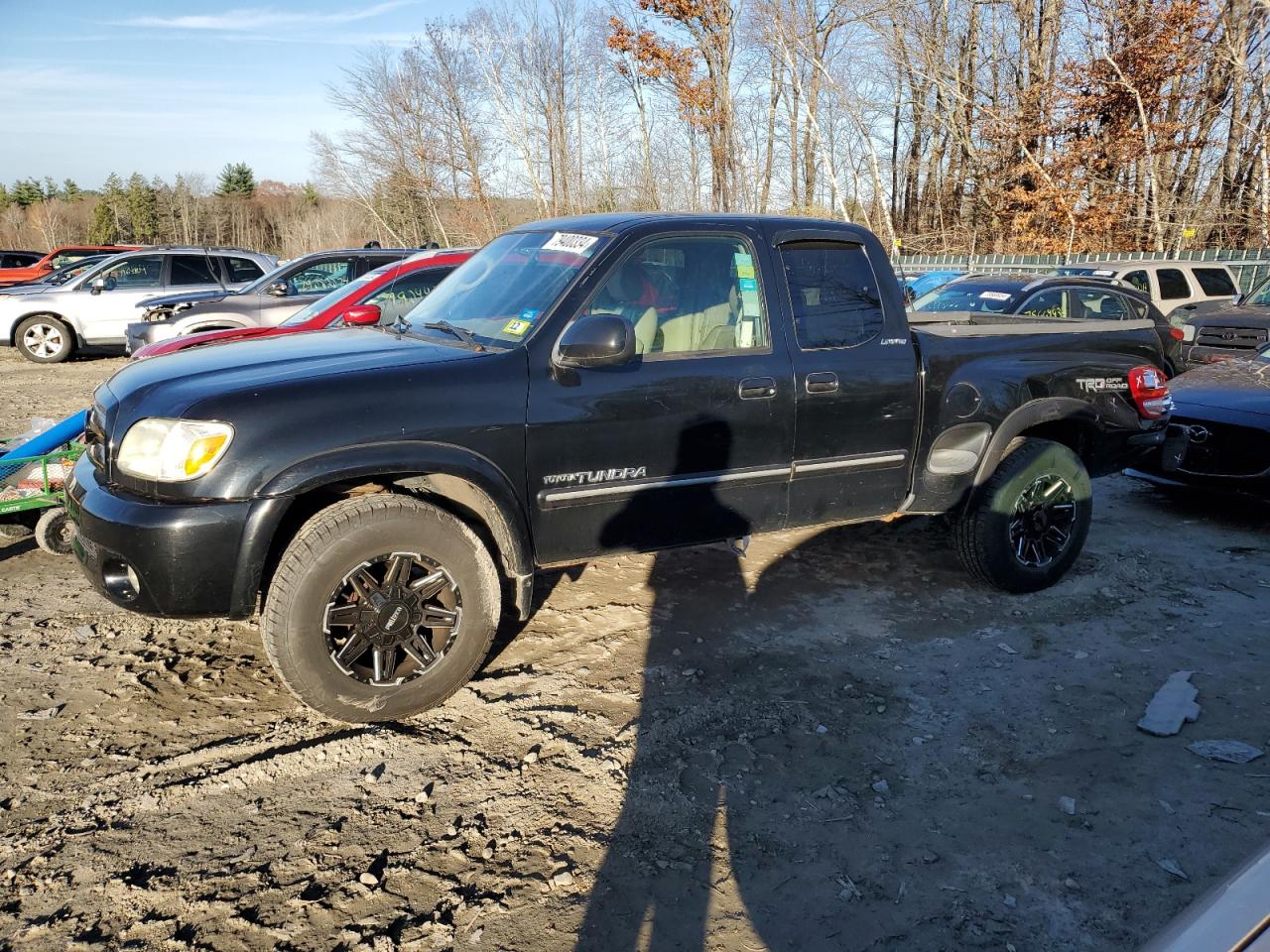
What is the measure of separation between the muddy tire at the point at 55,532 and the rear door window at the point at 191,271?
1018 centimetres

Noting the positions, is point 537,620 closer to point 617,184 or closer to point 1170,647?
point 1170,647

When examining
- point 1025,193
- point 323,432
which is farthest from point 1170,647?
point 1025,193

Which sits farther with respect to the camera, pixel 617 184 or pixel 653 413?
pixel 617 184

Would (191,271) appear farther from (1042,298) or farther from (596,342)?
(596,342)

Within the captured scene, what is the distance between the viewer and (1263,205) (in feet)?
73.6

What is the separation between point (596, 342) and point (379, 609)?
1306 mm

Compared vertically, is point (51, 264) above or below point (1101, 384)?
above

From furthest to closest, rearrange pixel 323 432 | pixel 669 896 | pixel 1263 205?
pixel 1263 205, pixel 323 432, pixel 669 896

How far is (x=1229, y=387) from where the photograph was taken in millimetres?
6852

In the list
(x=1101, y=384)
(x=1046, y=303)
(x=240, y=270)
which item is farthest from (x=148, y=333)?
(x=1101, y=384)

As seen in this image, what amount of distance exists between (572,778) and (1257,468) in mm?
5498

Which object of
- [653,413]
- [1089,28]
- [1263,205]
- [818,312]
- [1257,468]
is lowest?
[1257,468]

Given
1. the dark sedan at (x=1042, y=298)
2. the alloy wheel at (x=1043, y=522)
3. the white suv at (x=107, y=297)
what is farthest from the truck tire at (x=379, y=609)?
the white suv at (x=107, y=297)

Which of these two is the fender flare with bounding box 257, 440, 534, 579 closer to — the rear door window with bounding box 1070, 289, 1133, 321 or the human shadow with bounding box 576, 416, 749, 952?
the human shadow with bounding box 576, 416, 749, 952
